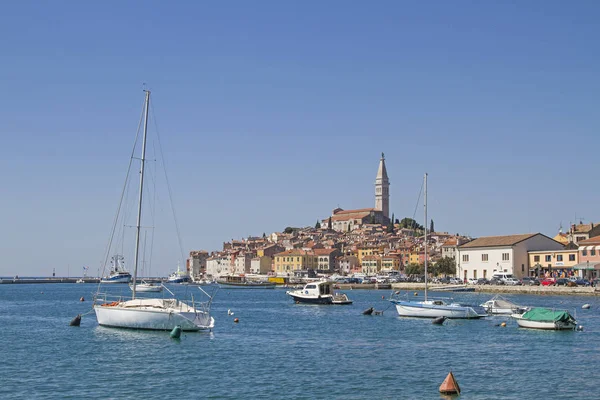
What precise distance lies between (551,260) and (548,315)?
68.8 m

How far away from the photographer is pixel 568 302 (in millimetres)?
68500

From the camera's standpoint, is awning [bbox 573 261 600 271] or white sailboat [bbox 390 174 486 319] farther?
awning [bbox 573 261 600 271]

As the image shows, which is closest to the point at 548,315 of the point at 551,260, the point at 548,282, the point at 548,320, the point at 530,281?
the point at 548,320

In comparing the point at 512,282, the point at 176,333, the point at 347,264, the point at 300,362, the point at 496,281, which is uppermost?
the point at 347,264

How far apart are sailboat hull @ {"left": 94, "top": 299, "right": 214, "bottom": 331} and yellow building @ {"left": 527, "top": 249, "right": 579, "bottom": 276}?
7831 cm

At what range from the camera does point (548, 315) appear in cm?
4131

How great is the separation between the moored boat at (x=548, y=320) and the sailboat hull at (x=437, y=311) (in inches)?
247

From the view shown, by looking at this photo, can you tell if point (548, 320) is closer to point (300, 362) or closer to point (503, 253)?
point (300, 362)

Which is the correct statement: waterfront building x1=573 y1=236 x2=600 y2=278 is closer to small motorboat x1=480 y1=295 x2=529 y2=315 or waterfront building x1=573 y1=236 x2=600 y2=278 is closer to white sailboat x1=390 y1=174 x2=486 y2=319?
small motorboat x1=480 y1=295 x2=529 y2=315

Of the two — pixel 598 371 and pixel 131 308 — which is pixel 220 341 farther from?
pixel 598 371

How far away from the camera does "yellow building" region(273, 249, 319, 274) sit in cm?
17938

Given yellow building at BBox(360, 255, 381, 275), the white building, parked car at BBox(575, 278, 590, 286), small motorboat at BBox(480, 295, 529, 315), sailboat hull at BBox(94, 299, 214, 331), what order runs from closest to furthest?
sailboat hull at BBox(94, 299, 214, 331) < small motorboat at BBox(480, 295, 529, 315) < parked car at BBox(575, 278, 590, 286) < the white building < yellow building at BBox(360, 255, 381, 275)

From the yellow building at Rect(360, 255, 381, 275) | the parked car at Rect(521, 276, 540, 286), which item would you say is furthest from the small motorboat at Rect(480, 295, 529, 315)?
the yellow building at Rect(360, 255, 381, 275)

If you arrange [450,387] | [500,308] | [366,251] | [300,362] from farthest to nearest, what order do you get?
1. [366,251]
2. [500,308]
3. [300,362]
4. [450,387]
